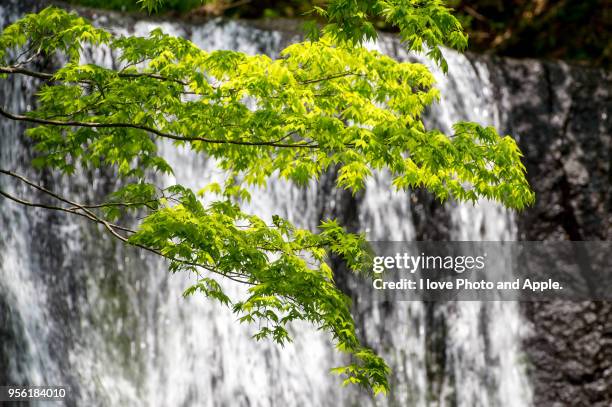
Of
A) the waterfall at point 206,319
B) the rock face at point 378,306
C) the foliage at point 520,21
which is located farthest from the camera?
the foliage at point 520,21

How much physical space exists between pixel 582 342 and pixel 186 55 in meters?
6.87

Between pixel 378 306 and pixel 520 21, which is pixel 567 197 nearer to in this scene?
pixel 378 306

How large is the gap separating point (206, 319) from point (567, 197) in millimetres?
4242

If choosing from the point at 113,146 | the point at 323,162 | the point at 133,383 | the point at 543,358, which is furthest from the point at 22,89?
the point at 543,358

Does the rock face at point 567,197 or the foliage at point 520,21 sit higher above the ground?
the foliage at point 520,21

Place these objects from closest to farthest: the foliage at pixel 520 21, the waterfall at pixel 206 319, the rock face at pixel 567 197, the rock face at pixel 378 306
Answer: the waterfall at pixel 206 319 → the rock face at pixel 378 306 → the rock face at pixel 567 197 → the foliage at pixel 520 21

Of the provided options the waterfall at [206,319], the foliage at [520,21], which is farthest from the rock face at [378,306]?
the foliage at [520,21]

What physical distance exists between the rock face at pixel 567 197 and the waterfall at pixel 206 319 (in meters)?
0.24

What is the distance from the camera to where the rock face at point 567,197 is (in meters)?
11.9

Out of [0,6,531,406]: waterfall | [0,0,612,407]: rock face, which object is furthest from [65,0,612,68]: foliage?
[0,6,531,406]: waterfall

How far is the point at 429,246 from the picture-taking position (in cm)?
1197

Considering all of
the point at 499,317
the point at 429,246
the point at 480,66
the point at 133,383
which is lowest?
the point at 133,383

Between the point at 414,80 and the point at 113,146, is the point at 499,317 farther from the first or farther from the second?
the point at 113,146

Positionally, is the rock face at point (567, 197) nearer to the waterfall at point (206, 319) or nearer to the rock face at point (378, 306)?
the rock face at point (378, 306)
